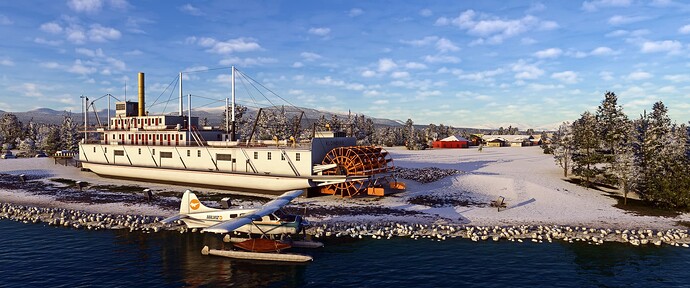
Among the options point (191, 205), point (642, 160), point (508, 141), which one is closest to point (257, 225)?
point (191, 205)

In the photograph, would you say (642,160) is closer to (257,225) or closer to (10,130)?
(257,225)

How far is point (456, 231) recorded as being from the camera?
24688 mm

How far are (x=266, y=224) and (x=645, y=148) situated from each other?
34568 millimetres

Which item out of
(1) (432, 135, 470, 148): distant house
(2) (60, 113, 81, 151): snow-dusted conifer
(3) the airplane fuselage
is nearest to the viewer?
(3) the airplane fuselage

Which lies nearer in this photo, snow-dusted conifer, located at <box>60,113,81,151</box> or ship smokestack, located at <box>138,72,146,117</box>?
ship smokestack, located at <box>138,72,146,117</box>

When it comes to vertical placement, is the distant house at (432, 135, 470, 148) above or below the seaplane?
above

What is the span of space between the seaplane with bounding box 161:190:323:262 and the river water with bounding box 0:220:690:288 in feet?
1.67

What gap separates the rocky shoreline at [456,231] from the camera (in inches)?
919

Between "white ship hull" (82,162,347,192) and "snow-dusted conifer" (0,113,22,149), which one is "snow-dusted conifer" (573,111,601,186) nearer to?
"white ship hull" (82,162,347,192)

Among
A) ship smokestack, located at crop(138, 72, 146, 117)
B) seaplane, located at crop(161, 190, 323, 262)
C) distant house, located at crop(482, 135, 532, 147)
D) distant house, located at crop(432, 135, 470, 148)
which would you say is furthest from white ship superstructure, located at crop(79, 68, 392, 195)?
distant house, located at crop(482, 135, 532, 147)

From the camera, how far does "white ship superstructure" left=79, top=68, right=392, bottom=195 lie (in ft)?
118

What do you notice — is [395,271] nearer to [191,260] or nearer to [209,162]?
[191,260]

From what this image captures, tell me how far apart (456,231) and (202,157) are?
27.4m

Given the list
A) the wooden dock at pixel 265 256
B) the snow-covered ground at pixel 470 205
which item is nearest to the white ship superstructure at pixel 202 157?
the snow-covered ground at pixel 470 205
